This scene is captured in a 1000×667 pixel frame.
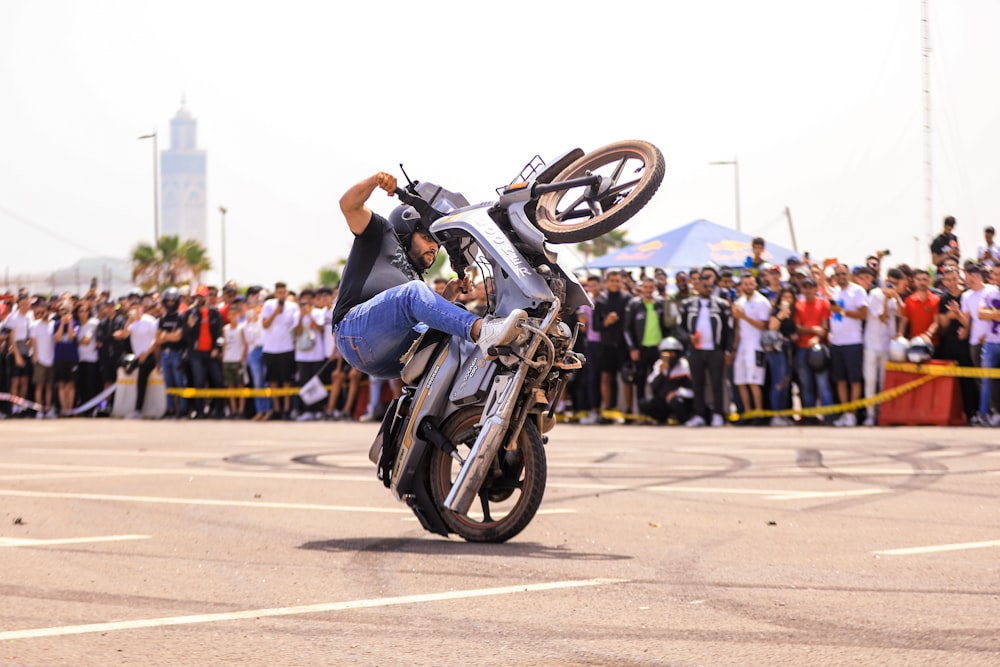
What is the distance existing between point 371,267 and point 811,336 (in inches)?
455

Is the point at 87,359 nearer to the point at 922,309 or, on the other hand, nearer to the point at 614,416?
the point at 614,416

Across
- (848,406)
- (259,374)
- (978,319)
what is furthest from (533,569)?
(259,374)

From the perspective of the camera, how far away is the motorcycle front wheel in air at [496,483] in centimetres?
727

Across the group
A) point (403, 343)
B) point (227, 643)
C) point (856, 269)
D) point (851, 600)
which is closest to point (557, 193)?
point (403, 343)

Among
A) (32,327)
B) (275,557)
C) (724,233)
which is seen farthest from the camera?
(724,233)

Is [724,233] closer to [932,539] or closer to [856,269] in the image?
[856,269]

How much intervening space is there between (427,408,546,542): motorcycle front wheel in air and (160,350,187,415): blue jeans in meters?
16.2

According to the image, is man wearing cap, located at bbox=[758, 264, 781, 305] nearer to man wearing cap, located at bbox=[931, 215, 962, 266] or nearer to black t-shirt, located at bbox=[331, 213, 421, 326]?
man wearing cap, located at bbox=[931, 215, 962, 266]

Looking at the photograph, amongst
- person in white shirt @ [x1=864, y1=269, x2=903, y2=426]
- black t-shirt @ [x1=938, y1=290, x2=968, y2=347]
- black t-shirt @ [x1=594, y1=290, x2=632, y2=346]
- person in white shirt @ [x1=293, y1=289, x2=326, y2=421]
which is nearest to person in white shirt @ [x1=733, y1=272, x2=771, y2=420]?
person in white shirt @ [x1=864, y1=269, x2=903, y2=426]

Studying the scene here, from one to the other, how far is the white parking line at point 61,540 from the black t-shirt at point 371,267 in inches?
65.2

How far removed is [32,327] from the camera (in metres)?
25.1

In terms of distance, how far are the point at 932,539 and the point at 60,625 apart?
4412 millimetres

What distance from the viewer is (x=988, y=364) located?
1686 cm

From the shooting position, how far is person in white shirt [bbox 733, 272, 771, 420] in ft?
60.5
